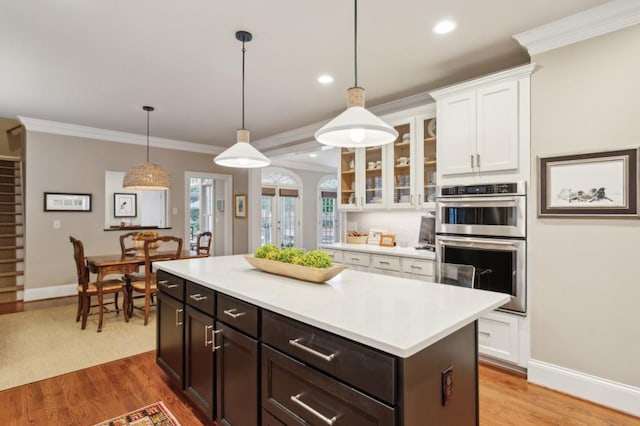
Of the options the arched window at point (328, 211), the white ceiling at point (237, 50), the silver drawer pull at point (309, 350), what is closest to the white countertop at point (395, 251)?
the white ceiling at point (237, 50)

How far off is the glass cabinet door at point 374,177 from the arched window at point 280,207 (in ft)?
15.8

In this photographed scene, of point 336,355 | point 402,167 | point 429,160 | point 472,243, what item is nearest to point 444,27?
point 429,160

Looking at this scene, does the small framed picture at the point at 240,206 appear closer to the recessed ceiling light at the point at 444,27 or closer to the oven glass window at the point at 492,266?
the oven glass window at the point at 492,266

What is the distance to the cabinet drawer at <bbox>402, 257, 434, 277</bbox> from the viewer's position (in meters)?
3.26

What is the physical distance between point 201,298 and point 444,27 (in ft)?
8.25

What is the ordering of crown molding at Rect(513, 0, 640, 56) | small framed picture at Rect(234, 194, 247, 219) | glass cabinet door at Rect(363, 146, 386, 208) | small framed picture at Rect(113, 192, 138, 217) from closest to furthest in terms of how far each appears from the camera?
crown molding at Rect(513, 0, 640, 56) < glass cabinet door at Rect(363, 146, 386, 208) < small framed picture at Rect(113, 192, 138, 217) < small framed picture at Rect(234, 194, 247, 219)

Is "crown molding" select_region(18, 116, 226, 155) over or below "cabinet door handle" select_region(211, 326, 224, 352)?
over

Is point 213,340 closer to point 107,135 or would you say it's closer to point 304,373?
point 304,373

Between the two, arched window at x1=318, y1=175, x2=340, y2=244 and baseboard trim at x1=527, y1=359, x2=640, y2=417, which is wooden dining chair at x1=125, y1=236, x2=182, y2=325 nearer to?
baseboard trim at x1=527, y1=359, x2=640, y2=417

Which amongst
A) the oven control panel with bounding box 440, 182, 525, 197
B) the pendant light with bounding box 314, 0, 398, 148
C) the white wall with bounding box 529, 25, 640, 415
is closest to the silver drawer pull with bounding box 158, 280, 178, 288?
the pendant light with bounding box 314, 0, 398, 148

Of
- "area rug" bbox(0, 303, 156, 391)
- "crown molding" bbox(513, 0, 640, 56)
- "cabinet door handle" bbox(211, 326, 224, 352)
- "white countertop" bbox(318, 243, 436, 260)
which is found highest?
"crown molding" bbox(513, 0, 640, 56)

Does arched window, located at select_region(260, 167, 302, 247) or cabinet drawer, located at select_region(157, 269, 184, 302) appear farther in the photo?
arched window, located at select_region(260, 167, 302, 247)

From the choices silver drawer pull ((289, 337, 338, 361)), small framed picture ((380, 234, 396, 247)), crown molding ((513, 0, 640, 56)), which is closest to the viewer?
silver drawer pull ((289, 337, 338, 361))

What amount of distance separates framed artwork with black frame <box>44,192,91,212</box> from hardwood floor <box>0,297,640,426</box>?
3.35 metres
